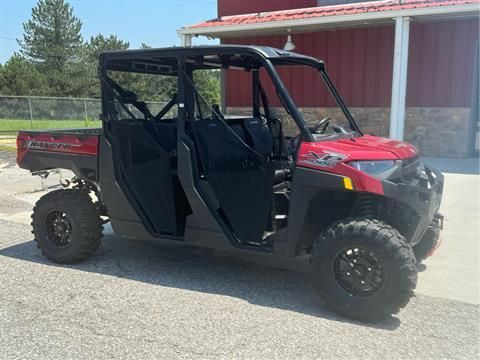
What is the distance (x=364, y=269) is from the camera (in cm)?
368

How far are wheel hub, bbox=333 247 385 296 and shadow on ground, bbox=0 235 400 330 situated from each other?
0.83ft

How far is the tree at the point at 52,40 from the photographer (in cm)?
4847

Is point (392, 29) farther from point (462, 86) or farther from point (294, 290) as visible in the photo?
point (294, 290)

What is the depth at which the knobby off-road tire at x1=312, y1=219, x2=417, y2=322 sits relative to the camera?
11.5ft

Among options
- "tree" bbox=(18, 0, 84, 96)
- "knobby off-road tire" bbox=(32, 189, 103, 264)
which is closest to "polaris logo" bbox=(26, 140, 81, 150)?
"knobby off-road tire" bbox=(32, 189, 103, 264)

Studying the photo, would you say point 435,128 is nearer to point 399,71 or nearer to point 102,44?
point 399,71

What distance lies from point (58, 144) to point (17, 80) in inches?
1436

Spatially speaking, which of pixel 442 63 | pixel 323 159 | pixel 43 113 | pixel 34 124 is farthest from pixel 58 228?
pixel 43 113

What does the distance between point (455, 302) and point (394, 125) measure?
7.41m

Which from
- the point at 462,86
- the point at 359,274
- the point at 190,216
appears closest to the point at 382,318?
the point at 359,274

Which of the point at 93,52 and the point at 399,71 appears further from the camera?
the point at 93,52

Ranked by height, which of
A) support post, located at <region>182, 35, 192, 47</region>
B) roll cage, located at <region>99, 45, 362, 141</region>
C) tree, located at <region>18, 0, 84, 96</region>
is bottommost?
roll cage, located at <region>99, 45, 362, 141</region>

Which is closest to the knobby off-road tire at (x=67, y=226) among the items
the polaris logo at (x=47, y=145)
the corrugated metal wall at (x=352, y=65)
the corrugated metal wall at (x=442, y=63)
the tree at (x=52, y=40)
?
the polaris logo at (x=47, y=145)

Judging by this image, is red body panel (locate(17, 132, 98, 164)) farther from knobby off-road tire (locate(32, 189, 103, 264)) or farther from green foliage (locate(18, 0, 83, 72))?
green foliage (locate(18, 0, 83, 72))
